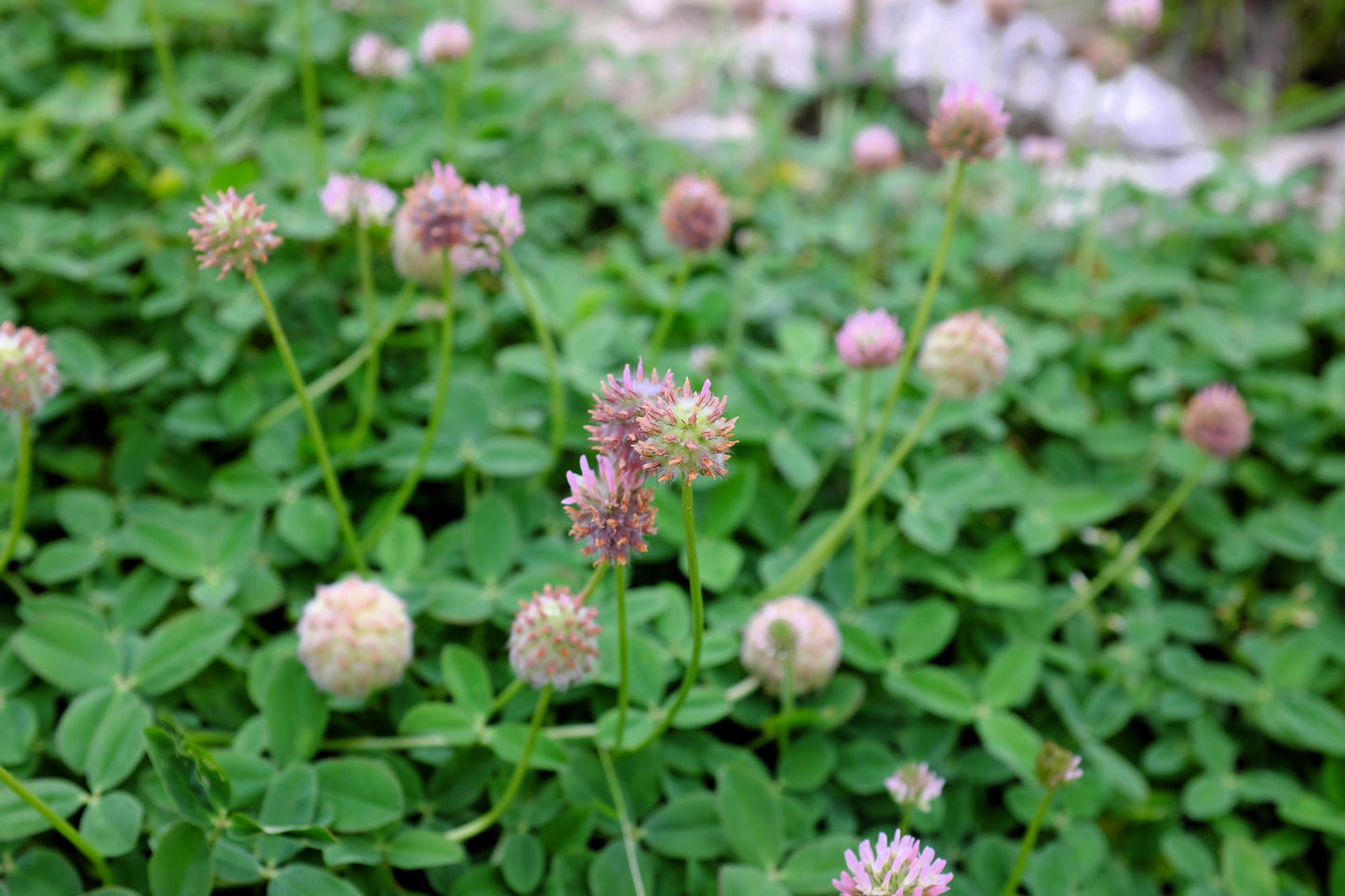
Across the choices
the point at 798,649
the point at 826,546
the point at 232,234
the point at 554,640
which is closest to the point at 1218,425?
the point at 826,546

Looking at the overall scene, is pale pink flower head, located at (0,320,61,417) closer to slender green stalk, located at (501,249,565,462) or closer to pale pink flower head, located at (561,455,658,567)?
slender green stalk, located at (501,249,565,462)

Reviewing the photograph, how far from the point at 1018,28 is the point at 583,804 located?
3033 millimetres

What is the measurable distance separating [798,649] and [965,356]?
466 mm

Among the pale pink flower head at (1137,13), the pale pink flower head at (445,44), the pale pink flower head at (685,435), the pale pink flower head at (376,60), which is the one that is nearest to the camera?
the pale pink flower head at (685,435)

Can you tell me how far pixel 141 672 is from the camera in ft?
4.40

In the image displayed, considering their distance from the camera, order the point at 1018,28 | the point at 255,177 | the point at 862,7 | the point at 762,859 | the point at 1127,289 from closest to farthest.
Result: the point at 762,859, the point at 255,177, the point at 1127,289, the point at 862,7, the point at 1018,28

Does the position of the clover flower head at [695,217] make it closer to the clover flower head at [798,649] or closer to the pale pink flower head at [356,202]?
the pale pink flower head at [356,202]

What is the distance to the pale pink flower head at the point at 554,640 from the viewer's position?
1.12 meters

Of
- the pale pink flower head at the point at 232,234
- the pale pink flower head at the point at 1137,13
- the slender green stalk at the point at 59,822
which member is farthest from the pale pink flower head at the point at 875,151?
the slender green stalk at the point at 59,822

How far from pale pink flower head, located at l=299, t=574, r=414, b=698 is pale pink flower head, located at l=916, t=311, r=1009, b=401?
807mm

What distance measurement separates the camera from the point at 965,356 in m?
1.43

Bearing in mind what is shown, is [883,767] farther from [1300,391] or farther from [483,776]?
[1300,391]

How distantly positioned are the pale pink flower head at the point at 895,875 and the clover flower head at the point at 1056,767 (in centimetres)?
34

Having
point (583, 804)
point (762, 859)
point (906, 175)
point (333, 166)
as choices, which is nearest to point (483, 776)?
point (583, 804)
